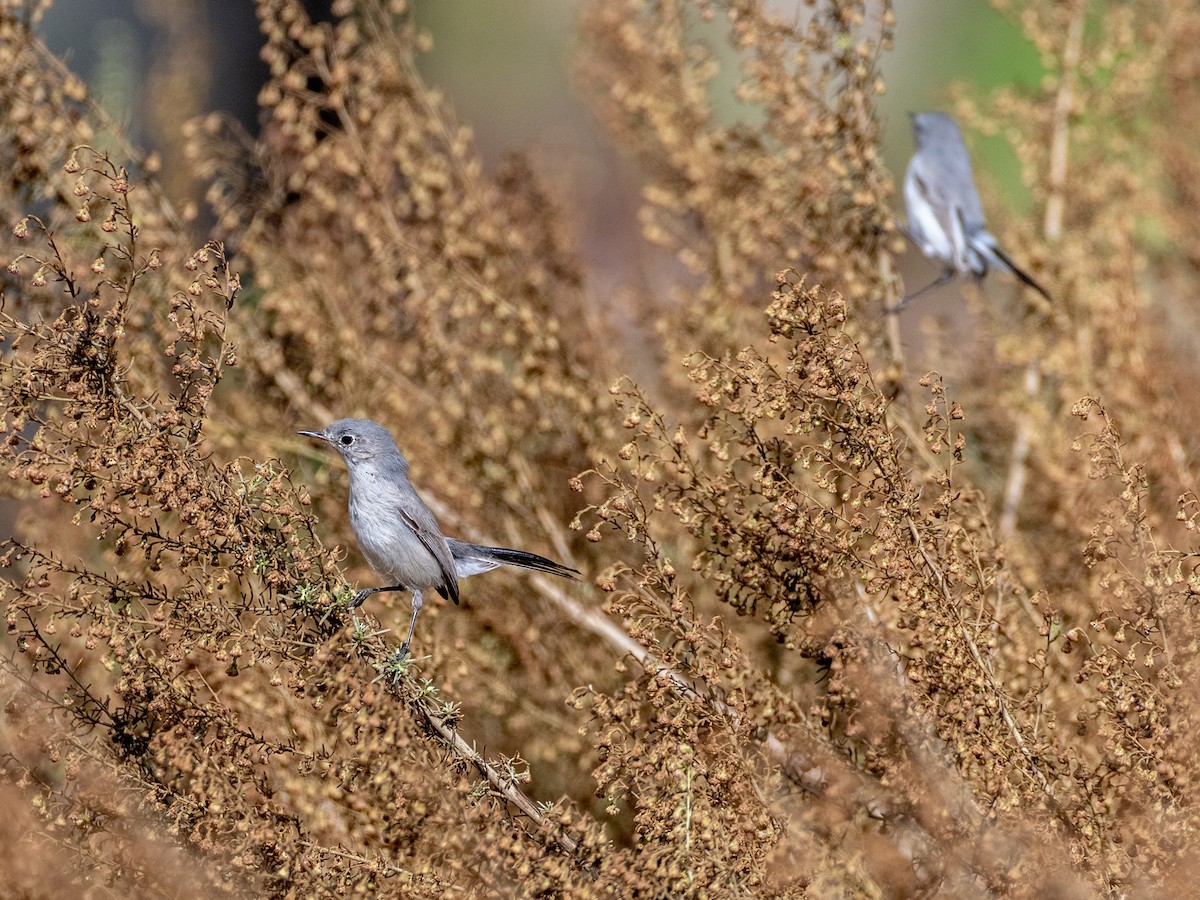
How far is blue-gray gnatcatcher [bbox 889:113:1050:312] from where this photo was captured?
11.9 feet

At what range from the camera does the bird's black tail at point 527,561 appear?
2.60 metres

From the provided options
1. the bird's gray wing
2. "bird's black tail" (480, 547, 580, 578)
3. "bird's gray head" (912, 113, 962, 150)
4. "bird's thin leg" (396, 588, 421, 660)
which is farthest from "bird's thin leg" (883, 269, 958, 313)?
"bird's thin leg" (396, 588, 421, 660)

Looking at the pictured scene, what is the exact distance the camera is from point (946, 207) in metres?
3.69

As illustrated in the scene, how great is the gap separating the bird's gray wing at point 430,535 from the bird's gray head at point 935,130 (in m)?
2.22

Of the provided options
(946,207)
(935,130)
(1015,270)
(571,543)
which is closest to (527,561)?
(571,543)

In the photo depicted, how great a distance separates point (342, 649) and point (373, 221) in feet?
5.58

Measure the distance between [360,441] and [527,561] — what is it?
18.1 inches

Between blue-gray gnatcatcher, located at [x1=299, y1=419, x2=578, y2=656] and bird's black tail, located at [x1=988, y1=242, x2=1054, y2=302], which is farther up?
bird's black tail, located at [x1=988, y1=242, x2=1054, y2=302]

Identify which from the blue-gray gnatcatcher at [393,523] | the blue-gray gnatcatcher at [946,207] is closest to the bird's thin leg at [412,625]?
the blue-gray gnatcatcher at [393,523]

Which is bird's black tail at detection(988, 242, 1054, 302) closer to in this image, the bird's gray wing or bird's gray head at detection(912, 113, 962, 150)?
bird's gray head at detection(912, 113, 962, 150)

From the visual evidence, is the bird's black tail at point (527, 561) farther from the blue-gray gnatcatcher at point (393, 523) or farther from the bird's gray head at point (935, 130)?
the bird's gray head at point (935, 130)

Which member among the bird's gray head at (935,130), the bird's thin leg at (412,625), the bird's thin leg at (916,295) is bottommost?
the bird's thin leg at (412,625)

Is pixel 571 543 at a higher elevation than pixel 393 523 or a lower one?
lower

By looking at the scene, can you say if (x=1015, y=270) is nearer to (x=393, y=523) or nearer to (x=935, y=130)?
(x=935, y=130)
